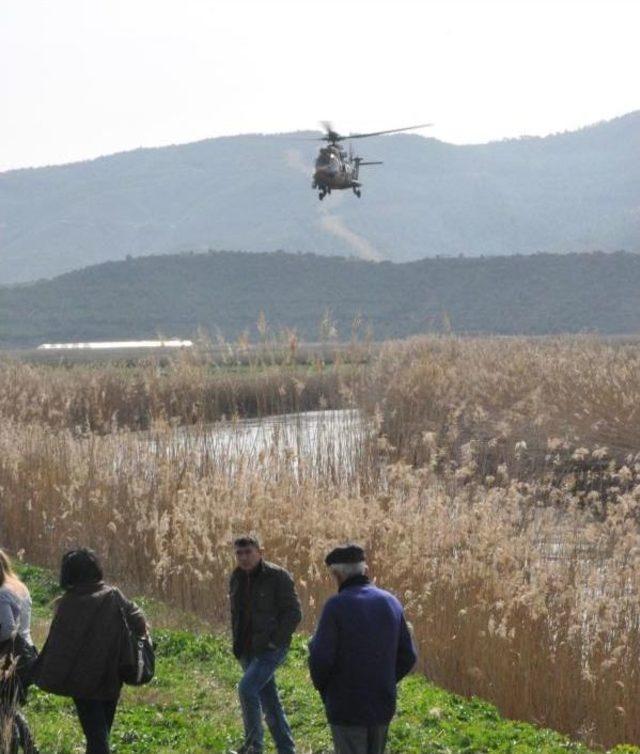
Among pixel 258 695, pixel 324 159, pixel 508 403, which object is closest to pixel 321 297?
pixel 508 403

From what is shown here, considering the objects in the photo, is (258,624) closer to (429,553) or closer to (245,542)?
(245,542)

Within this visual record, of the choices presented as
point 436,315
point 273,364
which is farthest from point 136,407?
point 436,315

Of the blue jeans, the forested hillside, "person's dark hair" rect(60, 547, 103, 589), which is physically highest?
"person's dark hair" rect(60, 547, 103, 589)

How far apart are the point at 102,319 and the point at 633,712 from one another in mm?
104215

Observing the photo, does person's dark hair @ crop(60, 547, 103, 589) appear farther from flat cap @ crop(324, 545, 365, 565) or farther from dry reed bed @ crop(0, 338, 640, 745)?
dry reed bed @ crop(0, 338, 640, 745)

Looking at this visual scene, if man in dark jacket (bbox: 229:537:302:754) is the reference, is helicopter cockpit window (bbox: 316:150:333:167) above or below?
above

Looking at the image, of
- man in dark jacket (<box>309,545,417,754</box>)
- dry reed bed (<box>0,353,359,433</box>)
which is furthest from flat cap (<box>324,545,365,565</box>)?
dry reed bed (<box>0,353,359,433</box>)

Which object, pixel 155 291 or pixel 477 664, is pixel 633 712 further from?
pixel 155 291

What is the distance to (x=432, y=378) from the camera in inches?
1056

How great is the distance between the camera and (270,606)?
31.1 feet

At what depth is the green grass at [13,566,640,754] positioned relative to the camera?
10.4m

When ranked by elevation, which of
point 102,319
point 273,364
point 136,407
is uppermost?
point 273,364

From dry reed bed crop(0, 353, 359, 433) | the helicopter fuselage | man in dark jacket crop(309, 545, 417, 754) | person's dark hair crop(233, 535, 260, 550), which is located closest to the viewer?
man in dark jacket crop(309, 545, 417, 754)

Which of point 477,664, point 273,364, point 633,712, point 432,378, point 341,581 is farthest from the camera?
point 432,378
